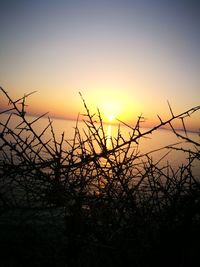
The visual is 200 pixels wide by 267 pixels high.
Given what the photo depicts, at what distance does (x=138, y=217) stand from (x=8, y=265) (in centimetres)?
1033

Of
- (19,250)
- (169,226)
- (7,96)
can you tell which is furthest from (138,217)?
(19,250)

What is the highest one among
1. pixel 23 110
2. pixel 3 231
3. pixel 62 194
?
pixel 3 231

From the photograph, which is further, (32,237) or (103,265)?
(32,237)

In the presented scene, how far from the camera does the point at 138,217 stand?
244 centimetres

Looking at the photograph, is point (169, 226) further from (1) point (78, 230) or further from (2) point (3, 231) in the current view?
(2) point (3, 231)

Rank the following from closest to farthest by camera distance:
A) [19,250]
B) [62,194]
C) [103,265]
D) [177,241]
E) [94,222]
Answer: [177,241] → [62,194] → [94,222] → [103,265] → [19,250]

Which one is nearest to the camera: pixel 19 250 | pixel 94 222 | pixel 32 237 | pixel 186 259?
pixel 186 259

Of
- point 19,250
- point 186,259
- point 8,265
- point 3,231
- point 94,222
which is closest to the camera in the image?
point 186,259

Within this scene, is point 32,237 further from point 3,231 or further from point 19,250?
point 3,231

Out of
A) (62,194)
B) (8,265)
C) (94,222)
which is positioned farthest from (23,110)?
(8,265)

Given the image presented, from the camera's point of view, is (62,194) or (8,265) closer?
(62,194)

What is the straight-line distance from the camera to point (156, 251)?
1991 mm

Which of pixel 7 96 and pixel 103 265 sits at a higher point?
pixel 7 96

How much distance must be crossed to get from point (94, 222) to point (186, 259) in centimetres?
122
